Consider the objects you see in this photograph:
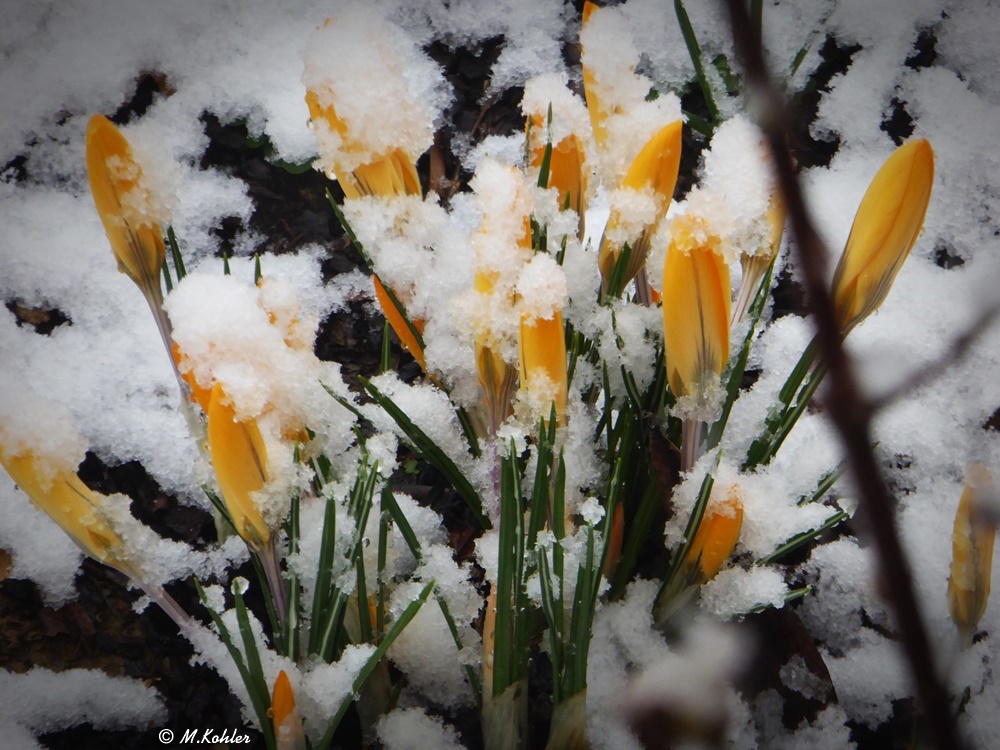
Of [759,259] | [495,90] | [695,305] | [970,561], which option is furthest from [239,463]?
[495,90]

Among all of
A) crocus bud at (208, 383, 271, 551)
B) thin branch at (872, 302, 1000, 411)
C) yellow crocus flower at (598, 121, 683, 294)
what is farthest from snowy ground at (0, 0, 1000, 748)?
thin branch at (872, 302, 1000, 411)

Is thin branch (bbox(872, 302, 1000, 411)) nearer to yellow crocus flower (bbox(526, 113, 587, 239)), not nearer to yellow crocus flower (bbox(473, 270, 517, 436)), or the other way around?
yellow crocus flower (bbox(473, 270, 517, 436))

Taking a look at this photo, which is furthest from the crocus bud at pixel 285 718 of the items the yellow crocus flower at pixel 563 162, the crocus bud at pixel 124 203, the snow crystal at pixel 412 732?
the yellow crocus flower at pixel 563 162

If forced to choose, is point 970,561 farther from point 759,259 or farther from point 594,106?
point 594,106

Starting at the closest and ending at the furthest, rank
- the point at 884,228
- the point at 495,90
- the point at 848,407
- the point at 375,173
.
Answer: the point at 848,407
the point at 884,228
the point at 375,173
the point at 495,90

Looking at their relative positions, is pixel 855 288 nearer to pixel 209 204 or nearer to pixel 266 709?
pixel 266 709

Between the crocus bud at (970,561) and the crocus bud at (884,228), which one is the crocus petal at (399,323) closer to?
the crocus bud at (884,228)
